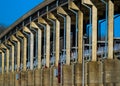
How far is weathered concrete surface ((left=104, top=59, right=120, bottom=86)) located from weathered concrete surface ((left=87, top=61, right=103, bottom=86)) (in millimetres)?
1288

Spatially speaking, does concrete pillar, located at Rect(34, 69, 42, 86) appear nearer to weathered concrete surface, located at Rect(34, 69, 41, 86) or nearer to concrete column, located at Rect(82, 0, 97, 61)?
weathered concrete surface, located at Rect(34, 69, 41, 86)

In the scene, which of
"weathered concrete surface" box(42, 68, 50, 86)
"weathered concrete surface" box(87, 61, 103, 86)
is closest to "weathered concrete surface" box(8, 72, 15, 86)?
"weathered concrete surface" box(42, 68, 50, 86)

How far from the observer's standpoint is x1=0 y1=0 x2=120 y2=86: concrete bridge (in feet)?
167

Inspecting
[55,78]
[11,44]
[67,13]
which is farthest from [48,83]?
[11,44]

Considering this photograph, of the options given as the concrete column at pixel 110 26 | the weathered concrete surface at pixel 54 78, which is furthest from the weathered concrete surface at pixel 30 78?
the concrete column at pixel 110 26

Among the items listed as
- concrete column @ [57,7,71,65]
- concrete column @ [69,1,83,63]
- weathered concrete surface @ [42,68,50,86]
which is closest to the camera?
concrete column @ [69,1,83,63]

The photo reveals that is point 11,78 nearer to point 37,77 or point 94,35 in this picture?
point 37,77

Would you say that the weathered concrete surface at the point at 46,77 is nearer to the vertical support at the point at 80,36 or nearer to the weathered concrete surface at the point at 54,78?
the weathered concrete surface at the point at 54,78

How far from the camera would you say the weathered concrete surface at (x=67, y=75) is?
57625 mm

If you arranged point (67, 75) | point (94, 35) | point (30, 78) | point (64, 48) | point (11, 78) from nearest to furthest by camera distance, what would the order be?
point (94, 35) → point (67, 75) → point (64, 48) → point (30, 78) → point (11, 78)

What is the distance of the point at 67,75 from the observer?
58312 millimetres

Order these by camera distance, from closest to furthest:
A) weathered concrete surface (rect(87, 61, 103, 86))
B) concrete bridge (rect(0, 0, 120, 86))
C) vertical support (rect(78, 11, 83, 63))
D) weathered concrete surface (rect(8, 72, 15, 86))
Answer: weathered concrete surface (rect(87, 61, 103, 86)) < concrete bridge (rect(0, 0, 120, 86)) < vertical support (rect(78, 11, 83, 63)) < weathered concrete surface (rect(8, 72, 15, 86))

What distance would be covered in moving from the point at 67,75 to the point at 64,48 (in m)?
11.6

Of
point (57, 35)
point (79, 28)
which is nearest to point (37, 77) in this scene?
point (57, 35)
